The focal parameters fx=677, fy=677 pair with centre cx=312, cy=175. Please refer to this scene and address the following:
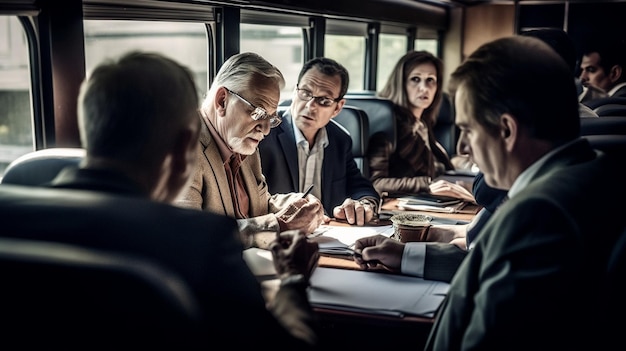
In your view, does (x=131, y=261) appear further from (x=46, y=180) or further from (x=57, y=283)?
(x=46, y=180)

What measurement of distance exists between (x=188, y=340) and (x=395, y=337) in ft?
4.32

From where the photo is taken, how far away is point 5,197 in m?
1.10

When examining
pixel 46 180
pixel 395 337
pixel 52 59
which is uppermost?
pixel 52 59

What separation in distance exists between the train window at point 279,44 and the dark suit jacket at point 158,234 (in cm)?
235

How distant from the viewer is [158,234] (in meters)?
1.01

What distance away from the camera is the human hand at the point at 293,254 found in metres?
1.74

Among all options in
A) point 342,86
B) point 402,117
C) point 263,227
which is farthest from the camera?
point 402,117

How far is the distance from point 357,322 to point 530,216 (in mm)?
554

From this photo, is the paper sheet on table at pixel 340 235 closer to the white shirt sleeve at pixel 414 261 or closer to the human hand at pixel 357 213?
the human hand at pixel 357 213

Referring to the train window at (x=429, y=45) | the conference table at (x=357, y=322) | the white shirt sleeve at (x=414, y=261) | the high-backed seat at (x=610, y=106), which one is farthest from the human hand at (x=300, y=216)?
the train window at (x=429, y=45)

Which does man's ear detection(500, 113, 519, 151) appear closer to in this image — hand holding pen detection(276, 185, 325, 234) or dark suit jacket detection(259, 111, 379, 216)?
hand holding pen detection(276, 185, 325, 234)

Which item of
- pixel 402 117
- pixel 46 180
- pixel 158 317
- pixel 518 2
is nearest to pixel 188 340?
pixel 158 317

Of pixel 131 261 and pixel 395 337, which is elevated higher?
pixel 131 261

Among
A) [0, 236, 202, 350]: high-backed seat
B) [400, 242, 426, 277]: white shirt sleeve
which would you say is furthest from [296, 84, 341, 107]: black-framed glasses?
[0, 236, 202, 350]: high-backed seat
